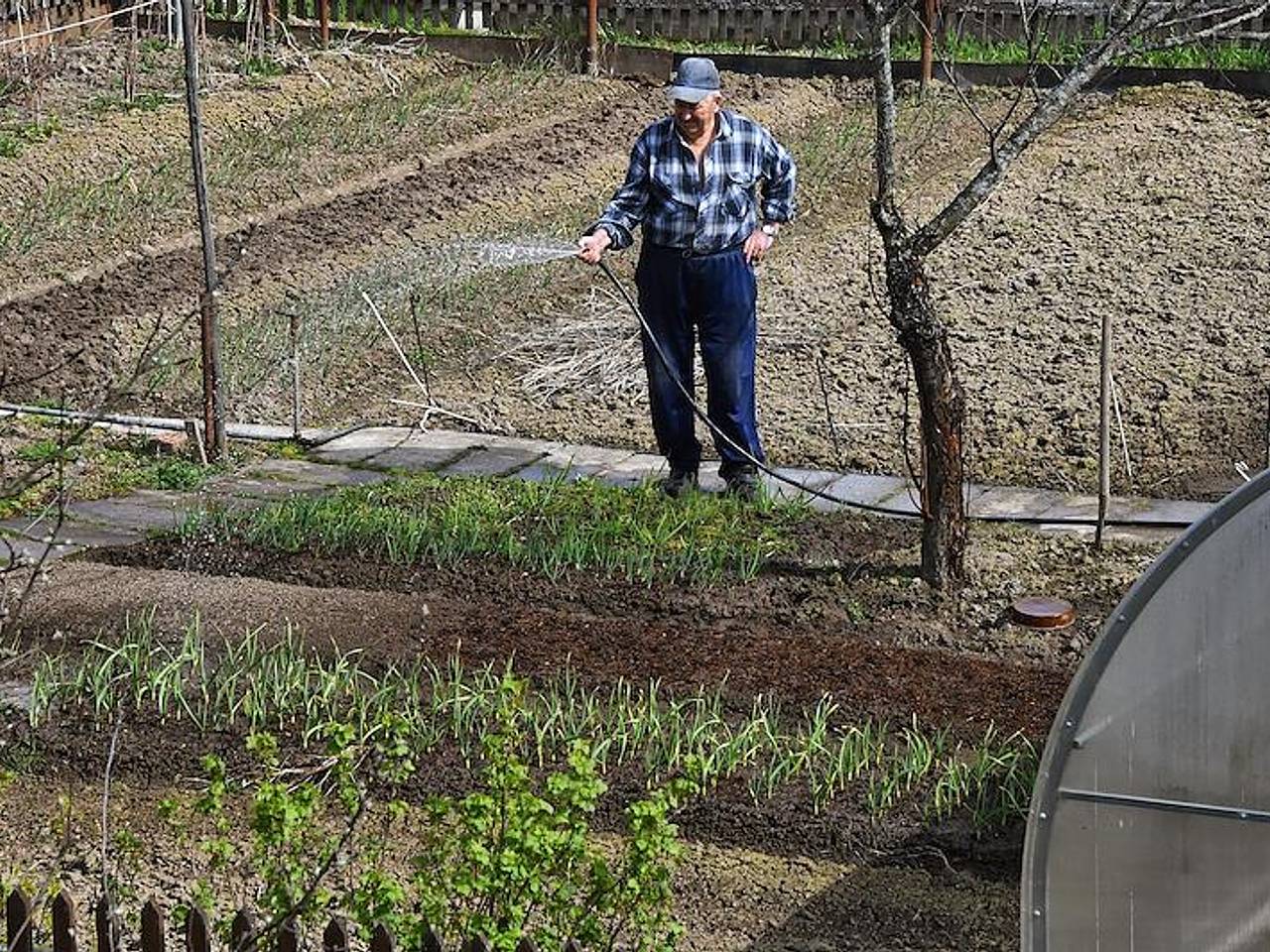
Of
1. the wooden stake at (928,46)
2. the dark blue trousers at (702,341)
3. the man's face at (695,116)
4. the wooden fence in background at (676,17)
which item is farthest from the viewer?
the wooden fence in background at (676,17)

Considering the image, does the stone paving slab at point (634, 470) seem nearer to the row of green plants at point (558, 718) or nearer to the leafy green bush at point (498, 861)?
the row of green plants at point (558, 718)

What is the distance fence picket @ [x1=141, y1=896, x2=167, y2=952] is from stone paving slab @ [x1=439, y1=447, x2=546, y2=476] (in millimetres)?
4733

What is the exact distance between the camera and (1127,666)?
394cm

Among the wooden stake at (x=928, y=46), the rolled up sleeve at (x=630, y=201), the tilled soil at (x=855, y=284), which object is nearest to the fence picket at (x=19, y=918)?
the rolled up sleeve at (x=630, y=201)

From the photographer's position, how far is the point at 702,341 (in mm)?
8312

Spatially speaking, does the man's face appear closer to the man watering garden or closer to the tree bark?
the man watering garden

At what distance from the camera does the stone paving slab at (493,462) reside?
8.95 m

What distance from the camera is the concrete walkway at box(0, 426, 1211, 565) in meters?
8.05

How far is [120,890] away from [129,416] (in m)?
5.18

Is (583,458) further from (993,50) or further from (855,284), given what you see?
(993,50)

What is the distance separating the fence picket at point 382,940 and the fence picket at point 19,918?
647 mm

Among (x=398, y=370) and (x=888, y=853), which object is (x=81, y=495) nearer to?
(x=398, y=370)

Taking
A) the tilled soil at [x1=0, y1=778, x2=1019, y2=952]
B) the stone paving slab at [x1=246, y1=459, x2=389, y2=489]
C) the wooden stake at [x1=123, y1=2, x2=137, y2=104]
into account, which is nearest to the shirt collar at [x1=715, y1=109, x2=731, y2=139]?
the stone paving slab at [x1=246, y1=459, x2=389, y2=489]

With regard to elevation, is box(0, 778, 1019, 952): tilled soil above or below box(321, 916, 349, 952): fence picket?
below
